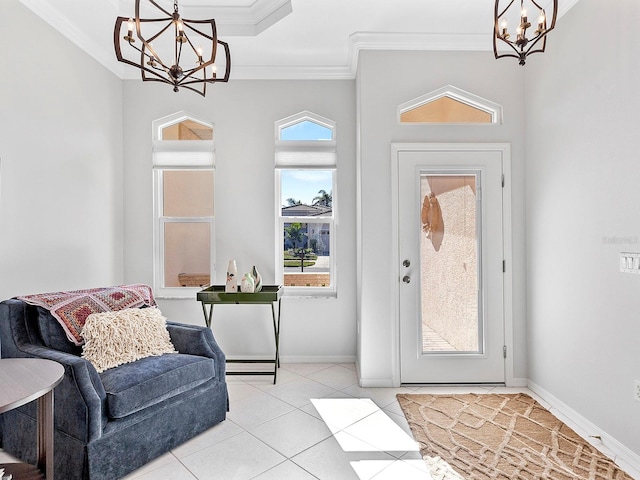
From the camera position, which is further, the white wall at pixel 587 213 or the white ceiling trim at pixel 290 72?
the white ceiling trim at pixel 290 72

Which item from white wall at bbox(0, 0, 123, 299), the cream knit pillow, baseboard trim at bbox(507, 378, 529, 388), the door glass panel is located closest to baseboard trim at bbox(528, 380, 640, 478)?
baseboard trim at bbox(507, 378, 529, 388)

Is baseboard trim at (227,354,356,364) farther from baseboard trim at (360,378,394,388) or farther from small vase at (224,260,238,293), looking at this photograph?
small vase at (224,260,238,293)

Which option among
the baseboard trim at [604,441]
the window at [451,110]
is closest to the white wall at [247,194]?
the window at [451,110]

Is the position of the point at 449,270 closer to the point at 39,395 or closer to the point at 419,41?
the point at 419,41

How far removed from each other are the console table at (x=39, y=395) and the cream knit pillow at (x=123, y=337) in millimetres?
444

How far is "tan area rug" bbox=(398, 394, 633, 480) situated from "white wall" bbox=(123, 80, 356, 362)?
1265 millimetres

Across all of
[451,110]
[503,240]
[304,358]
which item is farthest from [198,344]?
[451,110]

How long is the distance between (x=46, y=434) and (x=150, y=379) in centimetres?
55

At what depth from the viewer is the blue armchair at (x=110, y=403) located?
1.93 meters

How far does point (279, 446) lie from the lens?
7.81 ft

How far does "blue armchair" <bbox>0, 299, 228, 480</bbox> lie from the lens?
1931mm

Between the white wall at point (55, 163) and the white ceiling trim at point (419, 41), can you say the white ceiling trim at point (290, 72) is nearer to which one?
the white ceiling trim at point (419, 41)

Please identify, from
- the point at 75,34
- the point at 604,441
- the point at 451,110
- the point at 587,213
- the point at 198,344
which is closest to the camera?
the point at 604,441

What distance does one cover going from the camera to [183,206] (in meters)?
3.96
